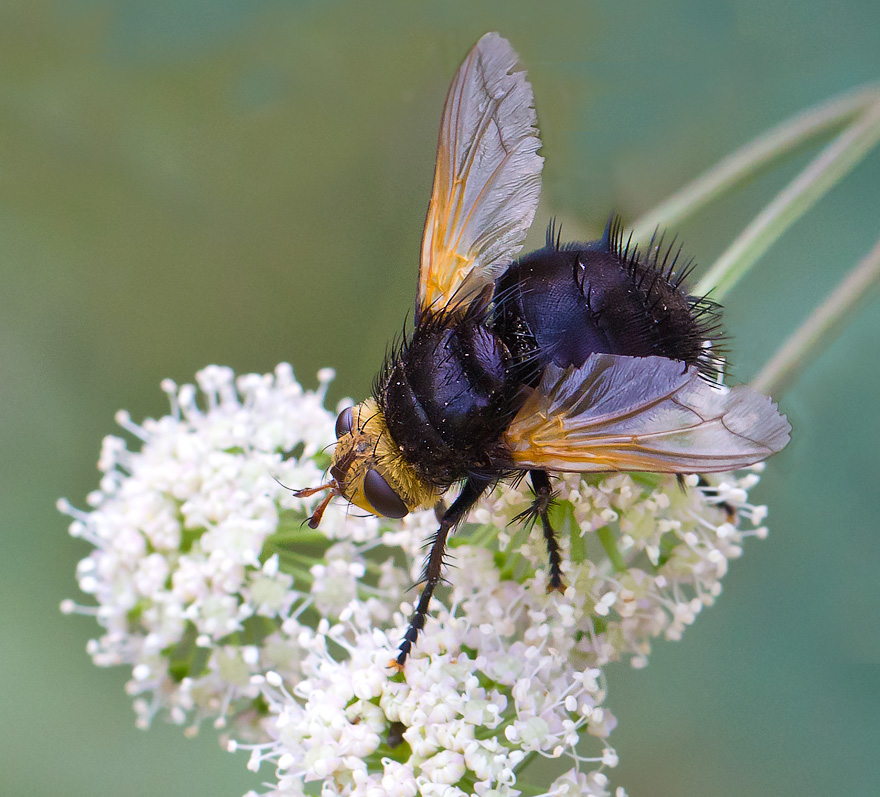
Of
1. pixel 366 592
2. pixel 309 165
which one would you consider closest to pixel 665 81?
pixel 309 165

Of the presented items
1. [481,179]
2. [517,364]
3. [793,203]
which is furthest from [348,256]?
[517,364]

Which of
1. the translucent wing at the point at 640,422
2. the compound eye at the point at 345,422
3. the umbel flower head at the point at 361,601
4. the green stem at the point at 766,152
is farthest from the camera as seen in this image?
the green stem at the point at 766,152

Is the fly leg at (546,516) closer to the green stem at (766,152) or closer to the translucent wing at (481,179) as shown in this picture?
the translucent wing at (481,179)

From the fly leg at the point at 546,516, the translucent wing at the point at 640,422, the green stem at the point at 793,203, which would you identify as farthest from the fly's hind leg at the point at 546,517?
the green stem at the point at 793,203

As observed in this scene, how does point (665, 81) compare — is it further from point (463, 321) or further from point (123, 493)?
point (123, 493)

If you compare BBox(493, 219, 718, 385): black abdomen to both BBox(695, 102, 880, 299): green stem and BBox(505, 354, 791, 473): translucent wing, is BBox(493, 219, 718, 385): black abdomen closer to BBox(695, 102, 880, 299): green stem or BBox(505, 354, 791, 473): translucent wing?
BBox(505, 354, 791, 473): translucent wing

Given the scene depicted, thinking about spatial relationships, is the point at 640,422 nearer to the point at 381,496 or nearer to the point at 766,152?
the point at 381,496
